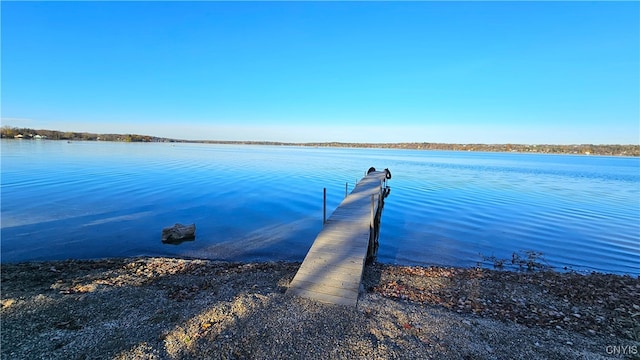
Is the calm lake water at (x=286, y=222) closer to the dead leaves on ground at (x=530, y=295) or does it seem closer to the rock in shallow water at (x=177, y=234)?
the rock in shallow water at (x=177, y=234)

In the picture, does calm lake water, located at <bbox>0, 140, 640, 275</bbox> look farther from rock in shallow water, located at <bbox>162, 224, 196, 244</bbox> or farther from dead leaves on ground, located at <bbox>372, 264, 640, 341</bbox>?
dead leaves on ground, located at <bbox>372, 264, 640, 341</bbox>

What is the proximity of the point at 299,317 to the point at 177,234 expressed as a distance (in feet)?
27.1

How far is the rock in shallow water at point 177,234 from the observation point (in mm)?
11438

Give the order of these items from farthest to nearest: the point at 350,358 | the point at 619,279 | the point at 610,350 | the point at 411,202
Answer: the point at 411,202, the point at 619,279, the point at 610,350, the point at 350,358

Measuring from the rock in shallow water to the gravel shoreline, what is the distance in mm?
3358

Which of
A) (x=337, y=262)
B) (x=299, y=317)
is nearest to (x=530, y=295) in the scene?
(x=337, y=262)

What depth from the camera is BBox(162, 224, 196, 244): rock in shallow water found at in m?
11.4

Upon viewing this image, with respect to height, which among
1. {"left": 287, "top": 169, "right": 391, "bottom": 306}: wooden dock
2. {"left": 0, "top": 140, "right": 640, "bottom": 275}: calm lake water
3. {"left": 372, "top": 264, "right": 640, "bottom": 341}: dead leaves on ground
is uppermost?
{"left": 287, "top": 169, "right": 391, "bottom": 306}: wooden dock

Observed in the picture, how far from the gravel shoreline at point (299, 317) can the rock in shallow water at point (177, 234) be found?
3.36 meters

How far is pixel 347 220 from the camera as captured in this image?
34.3ft

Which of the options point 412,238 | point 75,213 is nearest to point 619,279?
point 412,238

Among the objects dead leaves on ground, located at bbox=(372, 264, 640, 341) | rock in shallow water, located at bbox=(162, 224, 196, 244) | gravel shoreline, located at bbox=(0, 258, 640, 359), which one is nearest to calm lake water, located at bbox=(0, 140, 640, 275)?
rock in shallow water, located at bbox=(162, 224, 196, 244)

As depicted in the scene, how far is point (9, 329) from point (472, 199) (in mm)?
23492

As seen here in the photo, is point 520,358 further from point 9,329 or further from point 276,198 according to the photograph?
point 276,198
